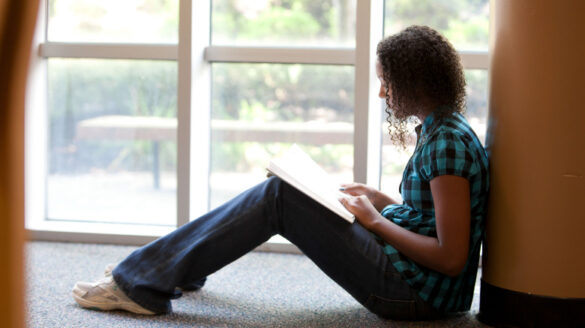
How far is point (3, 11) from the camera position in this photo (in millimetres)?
269

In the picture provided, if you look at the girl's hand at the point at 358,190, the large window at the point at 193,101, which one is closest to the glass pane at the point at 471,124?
the large window at the point at 193,101

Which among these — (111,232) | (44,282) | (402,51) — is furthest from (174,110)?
(402,51)

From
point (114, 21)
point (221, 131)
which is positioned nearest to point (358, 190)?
point (221, 131)

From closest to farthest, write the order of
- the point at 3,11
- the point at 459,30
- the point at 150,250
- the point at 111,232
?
1. the point at 3,11
2. the point at 150,250
3. the point at 459,30
4. the point at 111,232

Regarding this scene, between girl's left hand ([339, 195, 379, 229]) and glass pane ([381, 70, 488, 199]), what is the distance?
87 cm

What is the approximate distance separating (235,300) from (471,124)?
51.1 inches

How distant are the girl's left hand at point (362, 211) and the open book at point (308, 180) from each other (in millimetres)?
35

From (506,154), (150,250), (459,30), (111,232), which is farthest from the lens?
(111,232)

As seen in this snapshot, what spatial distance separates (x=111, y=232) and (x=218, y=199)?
0.49 m

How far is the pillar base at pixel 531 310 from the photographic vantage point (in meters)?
1.45

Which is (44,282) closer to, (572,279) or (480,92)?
(572,279)

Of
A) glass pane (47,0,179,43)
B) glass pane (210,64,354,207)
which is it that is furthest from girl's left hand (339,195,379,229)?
glass pane (47,0,179,43)

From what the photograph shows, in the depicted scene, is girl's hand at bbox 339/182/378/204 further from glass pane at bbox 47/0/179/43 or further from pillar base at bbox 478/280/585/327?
glass pane at bbox 47/0/179/43

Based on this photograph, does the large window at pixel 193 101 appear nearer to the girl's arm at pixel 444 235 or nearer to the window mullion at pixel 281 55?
the window mullion at pixel 281 55
